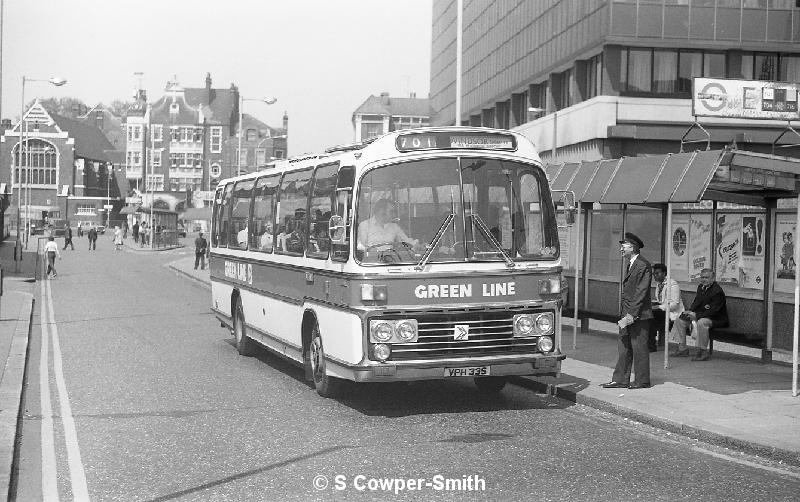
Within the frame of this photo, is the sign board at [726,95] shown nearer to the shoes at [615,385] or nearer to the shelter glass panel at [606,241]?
the shelter glass panel at [606,241]

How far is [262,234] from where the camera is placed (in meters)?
16.2

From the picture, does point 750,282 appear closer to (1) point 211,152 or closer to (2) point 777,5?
(2) point 777,5

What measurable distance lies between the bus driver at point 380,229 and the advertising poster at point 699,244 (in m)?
7.47

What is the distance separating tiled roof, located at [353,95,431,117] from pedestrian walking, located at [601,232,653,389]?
5193 inches

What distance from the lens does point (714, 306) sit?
53.7ft

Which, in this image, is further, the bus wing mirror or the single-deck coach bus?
the bus wing mirror

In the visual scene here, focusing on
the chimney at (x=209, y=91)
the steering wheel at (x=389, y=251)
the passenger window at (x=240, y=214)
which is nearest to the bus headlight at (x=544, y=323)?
the steering wheel at (x=389, y=251)

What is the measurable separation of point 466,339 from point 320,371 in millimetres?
2162

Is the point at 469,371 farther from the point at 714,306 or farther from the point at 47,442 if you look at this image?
the point at 714,306

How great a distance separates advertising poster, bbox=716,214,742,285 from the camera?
16750mm

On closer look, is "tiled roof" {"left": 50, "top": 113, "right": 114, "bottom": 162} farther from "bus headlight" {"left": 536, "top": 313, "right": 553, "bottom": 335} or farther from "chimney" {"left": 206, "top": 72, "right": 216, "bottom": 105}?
"bus headlight" {"left": 536, "top": 313, "right": 553, "bottom": 335}

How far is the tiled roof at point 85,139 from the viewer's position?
488ft

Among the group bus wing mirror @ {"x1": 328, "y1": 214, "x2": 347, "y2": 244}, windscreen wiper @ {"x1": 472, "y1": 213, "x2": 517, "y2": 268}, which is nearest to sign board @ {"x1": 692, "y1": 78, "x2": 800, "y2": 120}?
windscreen wiper @ {"x1": 472, "y1": 213, "x2": 517, "y2": 268}

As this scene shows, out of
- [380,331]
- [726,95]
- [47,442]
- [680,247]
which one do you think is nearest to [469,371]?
[380,331]
